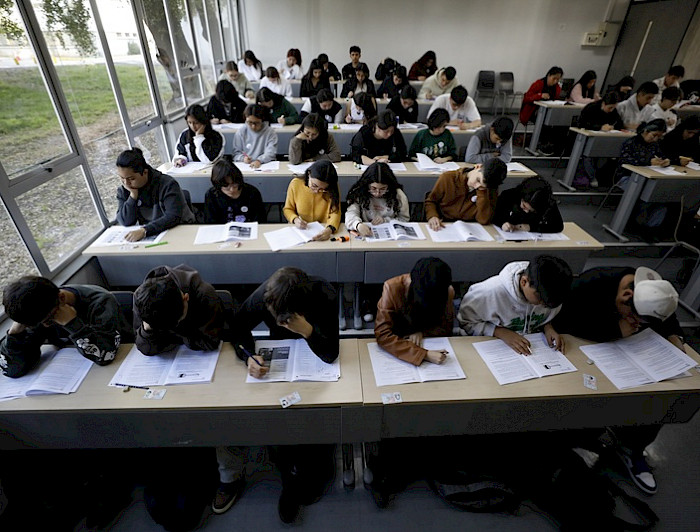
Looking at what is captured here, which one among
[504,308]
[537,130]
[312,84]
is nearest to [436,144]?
[504,308]

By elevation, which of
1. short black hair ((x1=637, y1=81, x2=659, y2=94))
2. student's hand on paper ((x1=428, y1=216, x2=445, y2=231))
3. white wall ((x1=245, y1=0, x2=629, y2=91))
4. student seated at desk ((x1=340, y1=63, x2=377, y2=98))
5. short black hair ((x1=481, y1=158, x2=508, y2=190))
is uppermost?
white wall ((x1=245, y1=0, x2=629, y2=91))

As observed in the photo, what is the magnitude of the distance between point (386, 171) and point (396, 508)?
207cm

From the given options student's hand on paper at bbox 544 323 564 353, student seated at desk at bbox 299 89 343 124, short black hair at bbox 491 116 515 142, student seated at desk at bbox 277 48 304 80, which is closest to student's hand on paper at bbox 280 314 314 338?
student's hand on paper at bbox 544 323 564 353

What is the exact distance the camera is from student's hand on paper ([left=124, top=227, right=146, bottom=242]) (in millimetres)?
2428

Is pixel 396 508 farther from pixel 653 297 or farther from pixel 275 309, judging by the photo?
pixel 653 297

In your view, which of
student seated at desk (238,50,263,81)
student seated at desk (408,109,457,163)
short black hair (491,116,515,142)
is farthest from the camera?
student seated at desk (238,50,263,81)

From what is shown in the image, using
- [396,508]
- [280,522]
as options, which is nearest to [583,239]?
[396,508]

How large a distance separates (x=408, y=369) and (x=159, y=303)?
105cm

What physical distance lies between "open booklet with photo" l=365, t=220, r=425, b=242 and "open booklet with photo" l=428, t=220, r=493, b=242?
0.35 ft

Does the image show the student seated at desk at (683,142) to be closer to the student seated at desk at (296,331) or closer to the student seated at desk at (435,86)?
the student seated at desk at (435,86)

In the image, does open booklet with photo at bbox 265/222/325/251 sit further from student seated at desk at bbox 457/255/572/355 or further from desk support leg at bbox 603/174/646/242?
desk support leg at bbox 603/174/646/242

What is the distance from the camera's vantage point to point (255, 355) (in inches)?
62.1

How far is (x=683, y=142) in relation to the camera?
3.97m

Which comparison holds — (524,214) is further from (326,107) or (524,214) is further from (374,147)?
(326,107)
